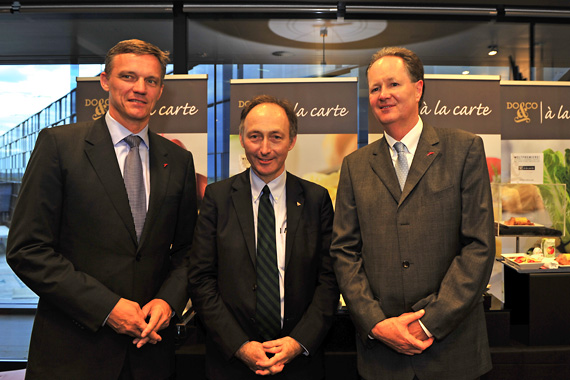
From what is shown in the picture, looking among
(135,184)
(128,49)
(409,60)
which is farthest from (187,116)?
(409,60)

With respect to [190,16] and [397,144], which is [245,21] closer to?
[190,16]

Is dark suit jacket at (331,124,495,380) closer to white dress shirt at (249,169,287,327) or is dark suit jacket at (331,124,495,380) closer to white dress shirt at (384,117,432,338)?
white dress shirt at (384,117,432,338)


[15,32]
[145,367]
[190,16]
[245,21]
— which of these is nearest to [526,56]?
[245,21]

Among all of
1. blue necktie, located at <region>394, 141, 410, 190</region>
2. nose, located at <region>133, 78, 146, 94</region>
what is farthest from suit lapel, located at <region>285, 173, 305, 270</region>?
nose, located at <region>133, 78, 146, 94</region>

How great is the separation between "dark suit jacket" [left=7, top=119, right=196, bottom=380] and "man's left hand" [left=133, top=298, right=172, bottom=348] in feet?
0.12

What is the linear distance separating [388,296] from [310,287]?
35 cm

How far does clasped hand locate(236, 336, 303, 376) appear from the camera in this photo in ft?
5.66

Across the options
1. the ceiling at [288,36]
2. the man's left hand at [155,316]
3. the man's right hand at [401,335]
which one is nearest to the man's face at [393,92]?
the man's right hand at [401,335]

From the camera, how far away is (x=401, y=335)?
5.35 feet

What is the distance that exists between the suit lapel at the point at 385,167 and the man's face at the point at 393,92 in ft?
0.42

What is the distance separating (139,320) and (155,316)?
0.23 feet

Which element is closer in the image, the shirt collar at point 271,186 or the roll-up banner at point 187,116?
the shirt collar at point 271,186

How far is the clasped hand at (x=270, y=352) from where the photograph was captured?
1.73 metres

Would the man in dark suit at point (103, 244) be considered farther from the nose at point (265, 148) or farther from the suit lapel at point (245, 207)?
the nose at point (265, 148)
